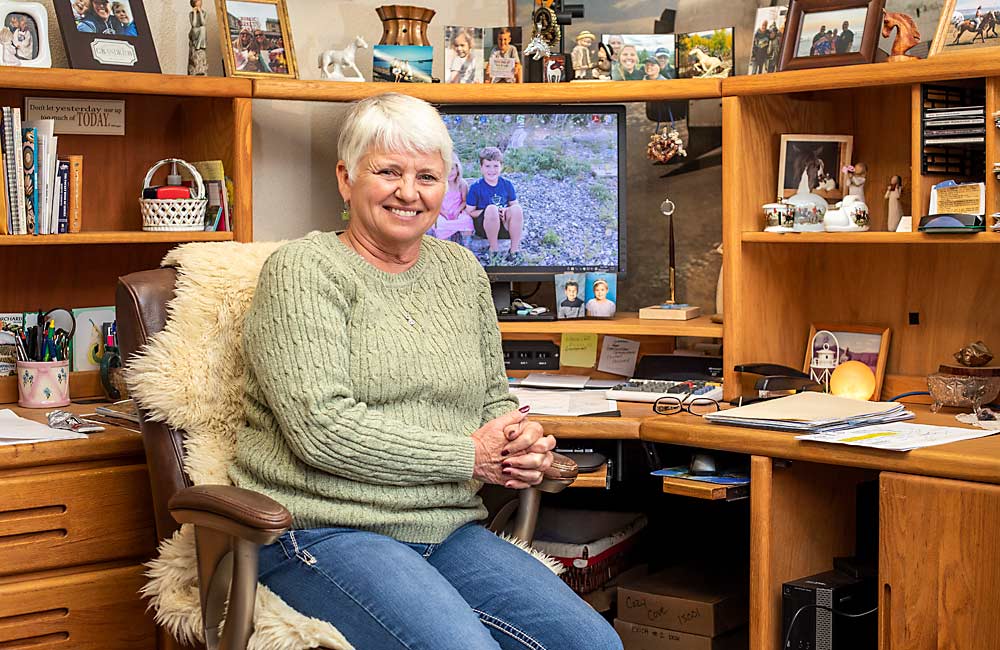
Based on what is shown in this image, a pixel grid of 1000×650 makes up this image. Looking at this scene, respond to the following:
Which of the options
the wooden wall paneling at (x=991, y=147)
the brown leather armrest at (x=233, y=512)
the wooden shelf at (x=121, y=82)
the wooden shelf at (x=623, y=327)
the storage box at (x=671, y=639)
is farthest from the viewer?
the wooden shelf at (x=623, y=327)

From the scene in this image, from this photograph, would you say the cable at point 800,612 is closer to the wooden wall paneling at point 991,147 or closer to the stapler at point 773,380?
the stapler at point 773,380

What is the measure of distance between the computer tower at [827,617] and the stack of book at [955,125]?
2.90 feet

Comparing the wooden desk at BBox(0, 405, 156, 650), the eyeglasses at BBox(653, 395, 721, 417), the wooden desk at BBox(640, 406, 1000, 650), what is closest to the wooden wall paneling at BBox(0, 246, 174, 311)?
the wooden desk at BBox(0, 405, 156, 650)

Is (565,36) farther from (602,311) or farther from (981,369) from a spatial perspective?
(981,369)

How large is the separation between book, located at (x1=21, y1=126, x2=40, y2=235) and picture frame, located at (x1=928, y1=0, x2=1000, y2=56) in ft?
6.08

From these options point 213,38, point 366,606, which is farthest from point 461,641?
point 213,38

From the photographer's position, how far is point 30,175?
2521 mm

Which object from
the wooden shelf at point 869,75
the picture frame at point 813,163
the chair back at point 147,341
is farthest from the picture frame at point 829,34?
the chair back at point 147,341

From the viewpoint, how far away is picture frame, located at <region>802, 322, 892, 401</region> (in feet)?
8.67

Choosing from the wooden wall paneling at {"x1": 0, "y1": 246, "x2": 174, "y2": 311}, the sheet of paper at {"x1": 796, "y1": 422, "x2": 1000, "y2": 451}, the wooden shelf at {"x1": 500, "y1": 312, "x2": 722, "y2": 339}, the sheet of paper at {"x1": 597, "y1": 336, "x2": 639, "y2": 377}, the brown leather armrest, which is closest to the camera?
the brown leather armrest

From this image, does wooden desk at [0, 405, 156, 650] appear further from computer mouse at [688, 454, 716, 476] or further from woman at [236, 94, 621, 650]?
computer mouse at [688, 454, 716, 476]

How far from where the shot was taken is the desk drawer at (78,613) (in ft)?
7.04

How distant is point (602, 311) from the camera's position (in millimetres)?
2797

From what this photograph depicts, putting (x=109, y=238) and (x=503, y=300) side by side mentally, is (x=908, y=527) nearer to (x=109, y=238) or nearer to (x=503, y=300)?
(x=503, y=300)
